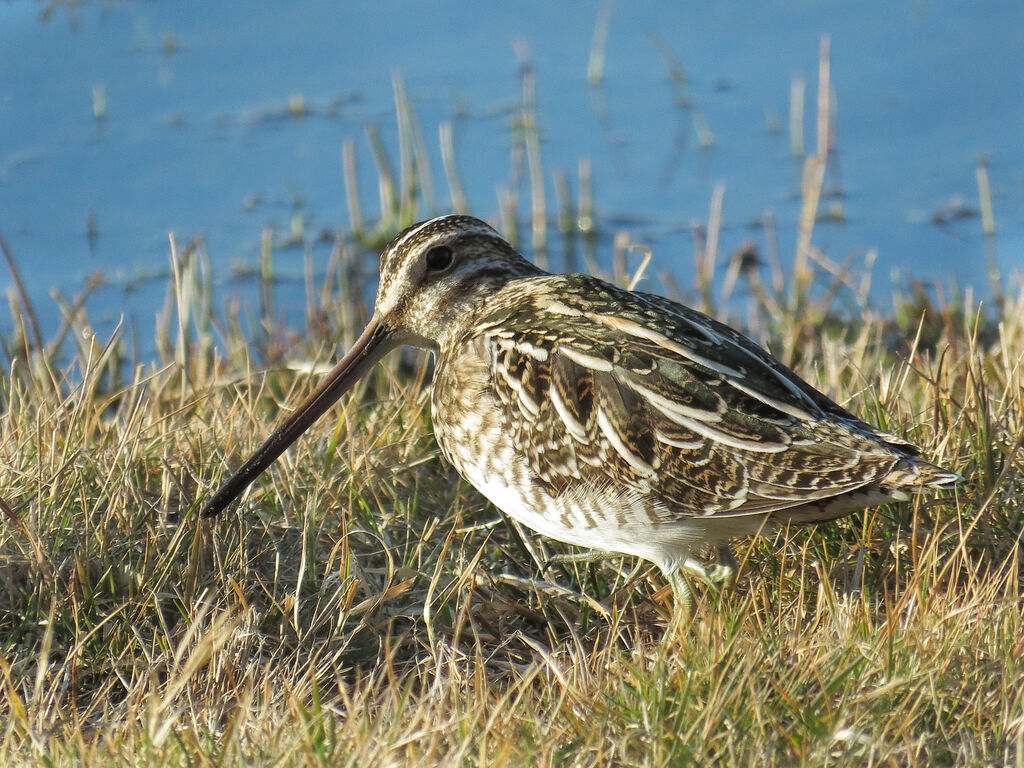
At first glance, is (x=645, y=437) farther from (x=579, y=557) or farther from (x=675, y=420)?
(x=579, y=557)

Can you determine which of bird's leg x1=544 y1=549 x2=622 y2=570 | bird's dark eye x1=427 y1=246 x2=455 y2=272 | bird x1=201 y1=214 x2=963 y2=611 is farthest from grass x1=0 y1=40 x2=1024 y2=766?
bird's dark eye x1=427 y1=246 x2=455 y2=272

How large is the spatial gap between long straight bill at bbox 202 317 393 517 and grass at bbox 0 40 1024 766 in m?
0.07

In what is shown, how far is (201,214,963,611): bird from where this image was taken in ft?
10.2

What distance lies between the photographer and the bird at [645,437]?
3115mm

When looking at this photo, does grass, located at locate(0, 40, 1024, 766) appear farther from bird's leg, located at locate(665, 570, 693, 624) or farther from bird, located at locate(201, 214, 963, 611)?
bird, located at locate(201, 214, 963, 611)

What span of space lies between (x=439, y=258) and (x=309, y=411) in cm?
56

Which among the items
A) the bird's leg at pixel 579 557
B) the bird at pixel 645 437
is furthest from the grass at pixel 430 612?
the bird at pixel 645 437

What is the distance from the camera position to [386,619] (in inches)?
132

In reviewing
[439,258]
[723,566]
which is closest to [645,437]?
[723,566]

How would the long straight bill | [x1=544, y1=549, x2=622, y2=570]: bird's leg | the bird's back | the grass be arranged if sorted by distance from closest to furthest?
the grass
the bird's back
the long straight bill
[x1=544, y1=549, x2=622, y2=570]: bird's leg

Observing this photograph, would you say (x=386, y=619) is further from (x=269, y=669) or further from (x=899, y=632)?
(x=899, y=632)

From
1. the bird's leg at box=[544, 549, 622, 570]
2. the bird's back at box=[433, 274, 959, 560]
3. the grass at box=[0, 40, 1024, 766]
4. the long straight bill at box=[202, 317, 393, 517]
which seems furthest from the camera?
the bird's leg at box=[544, 549, 622, 570]

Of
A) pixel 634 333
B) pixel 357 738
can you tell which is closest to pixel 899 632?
pixel 634 333

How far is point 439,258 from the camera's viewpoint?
12.6ft
